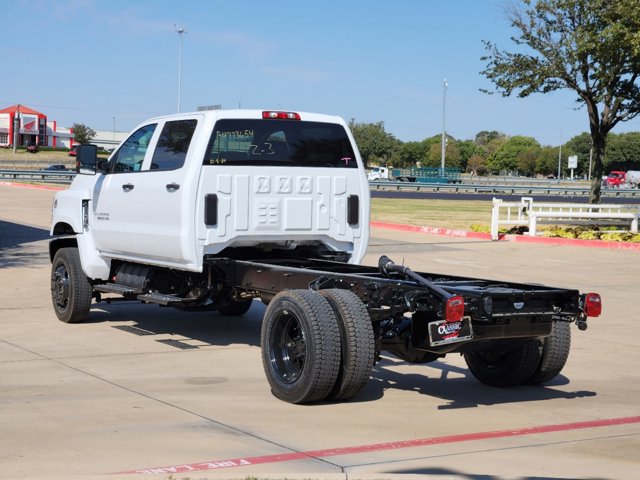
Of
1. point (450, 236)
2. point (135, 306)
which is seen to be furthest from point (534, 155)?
point (135, 306)

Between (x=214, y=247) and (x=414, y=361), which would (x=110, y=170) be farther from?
(x=414, y=361)

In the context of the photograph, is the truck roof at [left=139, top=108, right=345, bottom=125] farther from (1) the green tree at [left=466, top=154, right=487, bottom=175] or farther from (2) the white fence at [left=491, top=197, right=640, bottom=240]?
(1) the green tree at [left=466, top=154, right=487, bottom=175]

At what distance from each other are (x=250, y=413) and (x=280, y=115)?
366 centimetres

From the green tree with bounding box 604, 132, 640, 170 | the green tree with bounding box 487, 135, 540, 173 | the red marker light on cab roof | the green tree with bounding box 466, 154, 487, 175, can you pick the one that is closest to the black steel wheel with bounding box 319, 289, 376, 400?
the red marker light on cab roof

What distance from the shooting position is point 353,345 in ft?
25.0

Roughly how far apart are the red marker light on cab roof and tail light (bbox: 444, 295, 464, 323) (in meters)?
3.63

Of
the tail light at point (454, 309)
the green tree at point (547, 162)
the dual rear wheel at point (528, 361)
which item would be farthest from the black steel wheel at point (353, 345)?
the green tree at point (547, 162)

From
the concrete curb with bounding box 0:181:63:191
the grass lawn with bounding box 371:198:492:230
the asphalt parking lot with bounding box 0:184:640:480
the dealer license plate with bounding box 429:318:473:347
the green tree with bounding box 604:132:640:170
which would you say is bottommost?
the asphalt parking lot with bounding box 0:184:640:480

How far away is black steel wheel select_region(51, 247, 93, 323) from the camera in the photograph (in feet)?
38.0

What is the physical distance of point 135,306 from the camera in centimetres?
1349

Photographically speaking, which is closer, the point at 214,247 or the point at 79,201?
the point at 214,247

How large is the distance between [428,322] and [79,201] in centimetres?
549

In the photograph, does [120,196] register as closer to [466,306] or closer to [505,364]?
[505,364]

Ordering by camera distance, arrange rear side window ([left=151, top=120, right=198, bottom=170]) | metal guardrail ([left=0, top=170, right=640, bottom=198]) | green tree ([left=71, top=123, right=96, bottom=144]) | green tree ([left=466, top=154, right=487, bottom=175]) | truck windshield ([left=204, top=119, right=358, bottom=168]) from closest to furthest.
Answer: truck windshield ([left=204, top=119, right=358, bottom=168]) < rear side window ([left=151, top=120, right=198, bottom=170]) < metal guardrail ([left=0, top=170, right=640, bottom=198]) < green tree ([left=71, top=123, right=96, bottom=144]) < green tree ([left=466, top=154, right=487, bottom=175])
